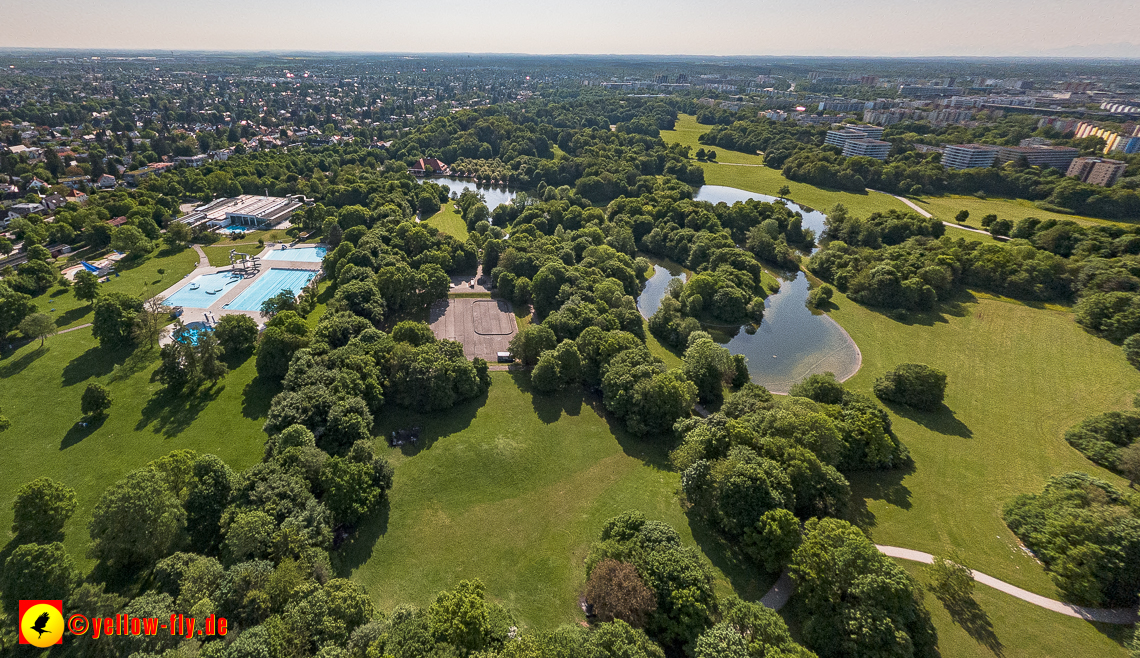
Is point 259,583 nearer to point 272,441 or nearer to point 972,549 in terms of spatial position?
point 272,441

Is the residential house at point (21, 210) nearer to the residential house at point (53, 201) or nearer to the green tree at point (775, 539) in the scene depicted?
the residential house at point (53, 201)

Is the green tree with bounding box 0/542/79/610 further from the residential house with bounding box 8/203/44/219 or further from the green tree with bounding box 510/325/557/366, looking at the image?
the residential house with bounding box 8/203/44/219

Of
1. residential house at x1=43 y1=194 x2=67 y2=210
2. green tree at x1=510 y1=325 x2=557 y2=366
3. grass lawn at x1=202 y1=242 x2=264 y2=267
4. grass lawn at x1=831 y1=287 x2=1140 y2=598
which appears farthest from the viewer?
residential house at x1=43 y1=194 x2=67 y2=210

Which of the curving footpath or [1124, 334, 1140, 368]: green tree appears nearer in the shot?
the curving footpath

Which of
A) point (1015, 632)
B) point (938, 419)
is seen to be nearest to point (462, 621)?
point (1015, 632)

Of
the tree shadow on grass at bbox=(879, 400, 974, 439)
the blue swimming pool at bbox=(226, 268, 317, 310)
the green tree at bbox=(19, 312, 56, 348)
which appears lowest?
the tree shadow on grass at bbox=(879, 400, 974, 439)

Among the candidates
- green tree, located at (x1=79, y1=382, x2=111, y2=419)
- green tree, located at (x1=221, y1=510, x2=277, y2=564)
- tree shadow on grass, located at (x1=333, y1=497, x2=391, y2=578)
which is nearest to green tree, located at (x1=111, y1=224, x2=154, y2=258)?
green tree, located at (x1=79, y1=382, x2=111, y2=419)

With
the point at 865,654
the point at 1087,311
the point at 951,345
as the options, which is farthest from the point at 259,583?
the point at 1087,311

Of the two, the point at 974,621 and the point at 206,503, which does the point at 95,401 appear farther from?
the point at 974,621
